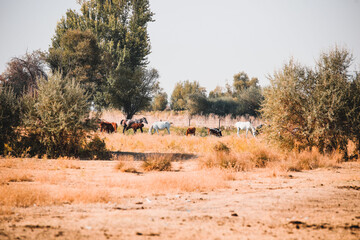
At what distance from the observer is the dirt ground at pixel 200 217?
15.6 feet

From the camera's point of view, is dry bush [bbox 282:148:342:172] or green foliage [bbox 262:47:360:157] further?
green foliage [bbox 262:47:360:157]

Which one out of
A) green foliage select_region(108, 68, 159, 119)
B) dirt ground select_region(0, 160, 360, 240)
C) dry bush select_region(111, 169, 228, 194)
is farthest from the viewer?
green foliage select_region(108, 68, 159, 119)

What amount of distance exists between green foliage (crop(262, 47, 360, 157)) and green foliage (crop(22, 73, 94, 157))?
10.4 m

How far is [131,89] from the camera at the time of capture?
4138 cm

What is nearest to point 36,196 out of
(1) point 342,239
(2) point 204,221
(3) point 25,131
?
(2) point 204,221

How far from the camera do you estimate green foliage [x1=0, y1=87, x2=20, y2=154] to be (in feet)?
53.2

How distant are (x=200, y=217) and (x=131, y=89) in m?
36.7

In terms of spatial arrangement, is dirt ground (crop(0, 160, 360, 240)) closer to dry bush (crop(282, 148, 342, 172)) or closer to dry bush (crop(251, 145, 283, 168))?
dry bush (crop(282, 148, 342, 172))

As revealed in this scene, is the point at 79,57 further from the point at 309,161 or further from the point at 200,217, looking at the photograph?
the point at 200,217

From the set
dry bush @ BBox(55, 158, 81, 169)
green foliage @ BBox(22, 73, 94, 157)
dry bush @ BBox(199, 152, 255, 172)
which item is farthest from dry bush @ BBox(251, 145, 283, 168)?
green foliage @ BBox(22, 73, 94, 157)

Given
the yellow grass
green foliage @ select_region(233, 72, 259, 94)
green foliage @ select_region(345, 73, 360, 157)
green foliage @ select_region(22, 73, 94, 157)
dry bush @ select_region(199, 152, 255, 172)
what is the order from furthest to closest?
green foliage @ select_region(233, 72, 259, 94), green foliage @ select_region(22, 73, 94, 157), green foliage @ select_region(345, 73, 360, 157), dry bush @ select_region(199, 152, 255, 172), the yellow grass

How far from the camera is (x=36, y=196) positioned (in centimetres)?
730

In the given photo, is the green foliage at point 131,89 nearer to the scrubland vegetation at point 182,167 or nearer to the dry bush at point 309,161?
the scrubland vegetation at point 182,167

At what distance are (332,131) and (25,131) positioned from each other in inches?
633
